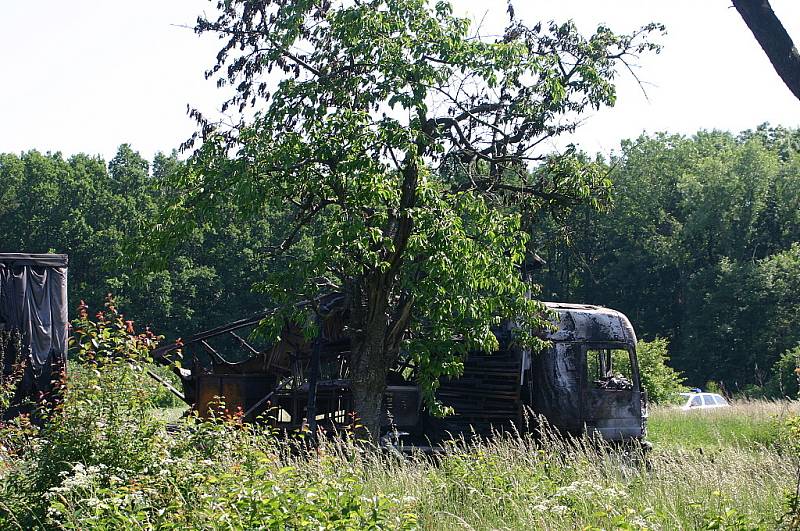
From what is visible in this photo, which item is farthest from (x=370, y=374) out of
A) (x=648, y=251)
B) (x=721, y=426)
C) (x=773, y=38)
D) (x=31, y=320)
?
(x=648, y=251)

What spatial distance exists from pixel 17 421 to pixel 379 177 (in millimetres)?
5843

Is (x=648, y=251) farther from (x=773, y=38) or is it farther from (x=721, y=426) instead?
(x=773, y=38)

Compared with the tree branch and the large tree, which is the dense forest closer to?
the large tree

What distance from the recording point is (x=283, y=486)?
26.4ft

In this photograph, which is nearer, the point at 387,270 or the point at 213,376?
the point at 387,270

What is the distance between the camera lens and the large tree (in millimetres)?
14164

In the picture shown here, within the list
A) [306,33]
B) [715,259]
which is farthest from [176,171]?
[715,259]

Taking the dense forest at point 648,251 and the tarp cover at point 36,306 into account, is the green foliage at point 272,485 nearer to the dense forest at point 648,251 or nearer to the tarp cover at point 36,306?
the tarp cover at point 36,306

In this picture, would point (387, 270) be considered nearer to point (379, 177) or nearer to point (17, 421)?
point (379, 177)

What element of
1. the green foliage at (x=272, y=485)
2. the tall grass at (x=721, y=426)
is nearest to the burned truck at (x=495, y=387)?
the tall grass at (x=721, y=426)

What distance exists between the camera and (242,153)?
15188 millimetres

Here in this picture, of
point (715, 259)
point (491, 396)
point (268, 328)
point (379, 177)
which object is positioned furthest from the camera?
point (715, 259)

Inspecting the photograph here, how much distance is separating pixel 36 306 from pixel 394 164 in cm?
597

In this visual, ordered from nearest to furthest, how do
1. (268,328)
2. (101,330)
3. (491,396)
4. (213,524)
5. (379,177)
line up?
1. (213,524)
2. (101,330)
3. (379,177)
4. (268,328)
5. (491,396)
